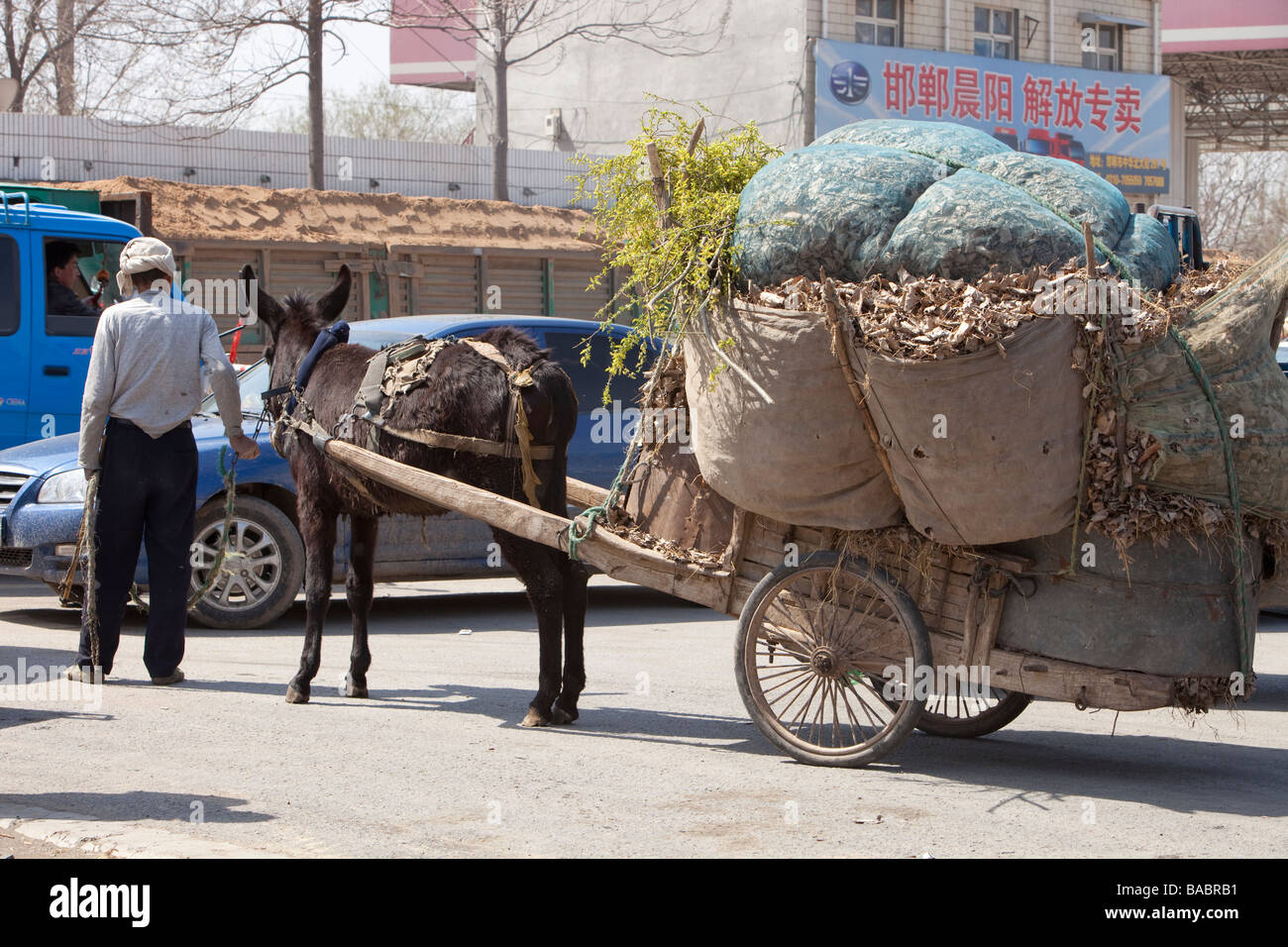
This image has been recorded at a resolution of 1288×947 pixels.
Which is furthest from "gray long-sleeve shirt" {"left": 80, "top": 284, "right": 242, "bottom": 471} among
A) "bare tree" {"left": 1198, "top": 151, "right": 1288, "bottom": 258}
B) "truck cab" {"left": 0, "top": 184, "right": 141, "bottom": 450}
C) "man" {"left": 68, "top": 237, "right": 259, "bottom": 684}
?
"bare tree" {"left": 1198, "top": 151, "right": 1288, "bottom": 258}

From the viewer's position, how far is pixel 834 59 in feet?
99.2

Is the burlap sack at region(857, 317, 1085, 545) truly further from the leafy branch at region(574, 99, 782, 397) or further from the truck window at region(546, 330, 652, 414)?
the truck window at region(546, 330, 652, 414)

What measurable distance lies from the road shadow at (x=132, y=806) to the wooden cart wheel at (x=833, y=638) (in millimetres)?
2084

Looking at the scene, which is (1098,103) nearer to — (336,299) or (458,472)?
(336,299)

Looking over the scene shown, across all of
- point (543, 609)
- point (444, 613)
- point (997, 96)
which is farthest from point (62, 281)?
point (997, 96)

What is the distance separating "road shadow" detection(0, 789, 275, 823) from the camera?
18.3 feet

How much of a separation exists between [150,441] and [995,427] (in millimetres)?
4576

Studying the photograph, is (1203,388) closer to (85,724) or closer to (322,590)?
(322,590)

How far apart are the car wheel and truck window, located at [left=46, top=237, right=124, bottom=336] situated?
3966mm

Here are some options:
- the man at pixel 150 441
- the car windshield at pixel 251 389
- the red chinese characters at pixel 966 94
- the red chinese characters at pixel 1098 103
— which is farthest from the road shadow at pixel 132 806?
the red chinese characters at pixel 1098 103

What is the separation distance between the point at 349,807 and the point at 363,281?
15418 millimetres

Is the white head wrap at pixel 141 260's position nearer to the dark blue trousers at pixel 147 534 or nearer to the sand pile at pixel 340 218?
the dark blue trousers at pixel 147 534

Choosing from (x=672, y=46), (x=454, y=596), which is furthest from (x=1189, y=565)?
(x=672, y=46)

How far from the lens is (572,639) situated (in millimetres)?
7348
